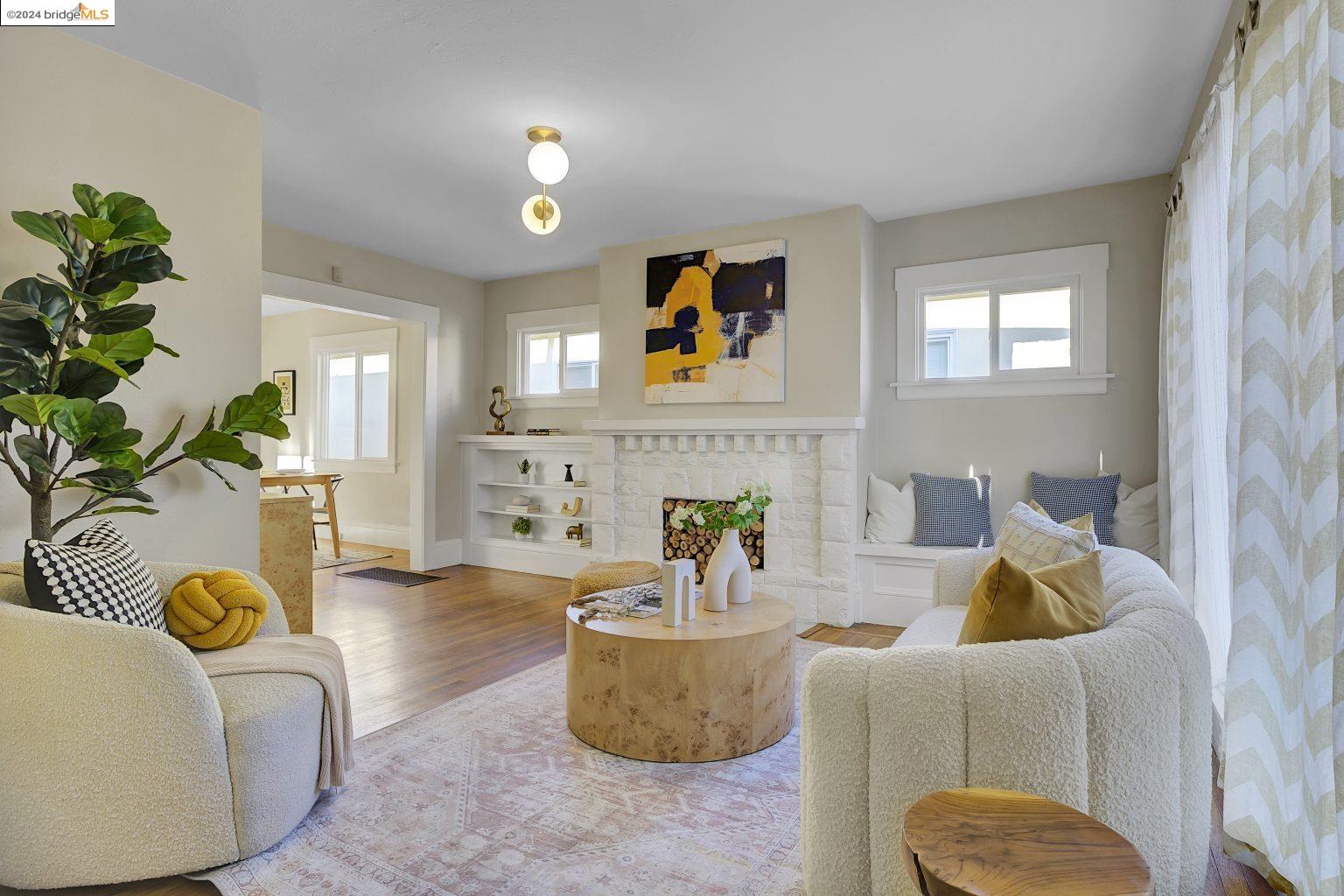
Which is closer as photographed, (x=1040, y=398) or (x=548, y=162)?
(x=548, y=162)

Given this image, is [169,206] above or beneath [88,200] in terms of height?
above

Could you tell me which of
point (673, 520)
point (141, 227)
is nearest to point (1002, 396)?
point (673, 520)

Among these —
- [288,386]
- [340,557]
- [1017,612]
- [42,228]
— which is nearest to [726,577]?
[1017,612]

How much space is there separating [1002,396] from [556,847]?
3595mm

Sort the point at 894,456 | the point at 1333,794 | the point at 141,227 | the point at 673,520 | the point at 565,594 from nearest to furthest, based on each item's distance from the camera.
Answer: the point at 1333,794
the point at 141,227
the point at 673,520
the point at 894,456
the point at 565,594

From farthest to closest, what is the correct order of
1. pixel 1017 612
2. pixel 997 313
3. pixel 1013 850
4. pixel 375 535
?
pixel 375 535 < pixel 997 313 < pixel 1017 612 < pixel 1013 850

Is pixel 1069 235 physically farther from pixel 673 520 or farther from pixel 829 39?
pixel 673 520

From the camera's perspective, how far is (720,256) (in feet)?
15.8

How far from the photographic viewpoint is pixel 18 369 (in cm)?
210

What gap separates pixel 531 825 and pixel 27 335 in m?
2.09

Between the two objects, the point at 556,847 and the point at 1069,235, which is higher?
the point at 1069,235

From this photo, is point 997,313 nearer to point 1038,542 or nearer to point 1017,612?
point 1038,542

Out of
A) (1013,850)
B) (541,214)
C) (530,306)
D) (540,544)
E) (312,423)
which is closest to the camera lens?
(1013,850)

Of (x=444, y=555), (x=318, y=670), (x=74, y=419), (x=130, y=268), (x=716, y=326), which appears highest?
(x=716, y=326)
